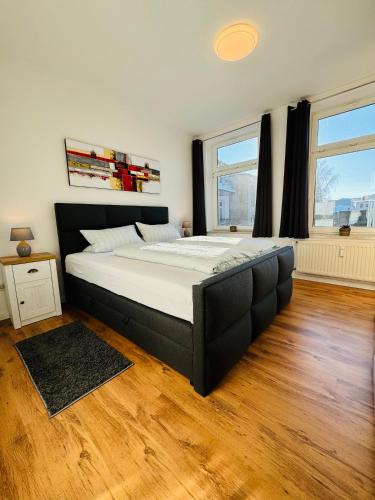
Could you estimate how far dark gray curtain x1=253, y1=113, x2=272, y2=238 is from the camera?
10.8 ft

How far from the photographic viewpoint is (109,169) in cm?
296

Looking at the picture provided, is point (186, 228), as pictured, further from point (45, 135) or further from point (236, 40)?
point (236, 40)

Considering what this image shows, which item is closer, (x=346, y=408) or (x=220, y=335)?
(x=346, y=408)

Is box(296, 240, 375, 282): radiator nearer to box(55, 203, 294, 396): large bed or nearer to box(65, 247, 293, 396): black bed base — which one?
box(55, 203, 294, 396): large bed

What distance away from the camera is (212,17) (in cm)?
175

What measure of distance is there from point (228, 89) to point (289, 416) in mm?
3419


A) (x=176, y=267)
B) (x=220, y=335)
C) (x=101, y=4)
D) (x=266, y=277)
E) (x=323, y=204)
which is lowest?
(x=220, y=335)

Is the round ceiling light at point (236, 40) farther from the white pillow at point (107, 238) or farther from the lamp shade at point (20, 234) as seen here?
the lamp shade at point (20, 234)

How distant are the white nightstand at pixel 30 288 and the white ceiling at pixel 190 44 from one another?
2054 millimetres

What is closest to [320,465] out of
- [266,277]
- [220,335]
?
[220,335]

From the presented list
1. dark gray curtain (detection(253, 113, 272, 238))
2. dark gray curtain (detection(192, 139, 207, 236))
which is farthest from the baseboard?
dark gray curtain (detection(192, 139, 207, 236))

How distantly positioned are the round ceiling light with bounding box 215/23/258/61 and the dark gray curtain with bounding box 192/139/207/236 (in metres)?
2.28

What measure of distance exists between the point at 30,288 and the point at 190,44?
9.49 ft

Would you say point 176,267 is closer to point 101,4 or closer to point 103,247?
point 103,247
